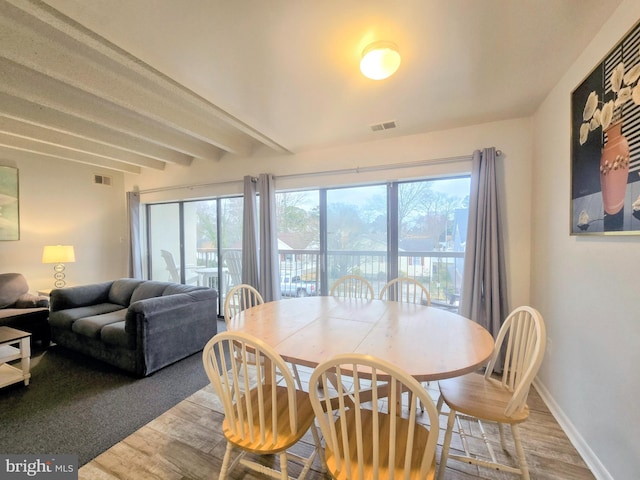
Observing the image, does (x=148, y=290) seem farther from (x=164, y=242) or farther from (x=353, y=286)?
(x=353, y=286)

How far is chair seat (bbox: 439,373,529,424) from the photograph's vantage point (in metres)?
1.25

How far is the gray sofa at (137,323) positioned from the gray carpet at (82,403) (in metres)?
0.15

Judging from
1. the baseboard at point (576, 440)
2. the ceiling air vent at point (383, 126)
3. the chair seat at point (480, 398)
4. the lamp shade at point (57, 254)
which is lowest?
the baseboard at point (576, 440)

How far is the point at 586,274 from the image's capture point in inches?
63.3

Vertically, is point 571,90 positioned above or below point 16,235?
above

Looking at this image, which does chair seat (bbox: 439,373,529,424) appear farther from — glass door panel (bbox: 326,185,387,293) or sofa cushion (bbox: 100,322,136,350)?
sofa cushion (bbox: 100,322,136,350)

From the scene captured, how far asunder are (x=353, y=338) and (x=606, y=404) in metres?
1.40

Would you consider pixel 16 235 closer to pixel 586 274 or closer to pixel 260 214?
pixel 260 214

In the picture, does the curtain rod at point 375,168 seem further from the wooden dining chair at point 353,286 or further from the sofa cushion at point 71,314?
the sofa cushion at point 71,314

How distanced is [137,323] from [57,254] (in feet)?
8.34

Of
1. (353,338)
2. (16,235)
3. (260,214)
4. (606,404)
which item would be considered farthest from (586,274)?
→ (16,235)

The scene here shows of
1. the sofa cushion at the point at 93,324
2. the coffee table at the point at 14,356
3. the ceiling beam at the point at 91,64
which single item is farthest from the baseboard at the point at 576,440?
the coffee table at the point at 14,356

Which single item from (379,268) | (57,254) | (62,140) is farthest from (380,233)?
(57,254)

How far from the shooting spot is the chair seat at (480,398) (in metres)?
1.25
